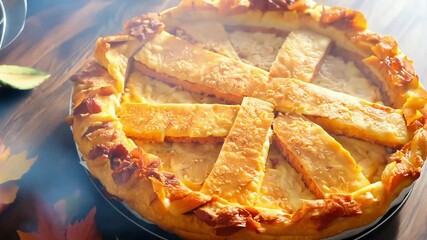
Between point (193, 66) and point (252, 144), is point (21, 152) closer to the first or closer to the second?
point (193, 66)

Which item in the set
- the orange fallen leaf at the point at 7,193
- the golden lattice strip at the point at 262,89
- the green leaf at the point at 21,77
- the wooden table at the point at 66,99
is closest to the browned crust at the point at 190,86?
the golden lattice strip at the point at 262,89

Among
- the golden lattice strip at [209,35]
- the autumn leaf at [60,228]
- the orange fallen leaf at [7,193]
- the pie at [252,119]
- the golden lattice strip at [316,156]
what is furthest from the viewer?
the golden lattice strip at [209,35]

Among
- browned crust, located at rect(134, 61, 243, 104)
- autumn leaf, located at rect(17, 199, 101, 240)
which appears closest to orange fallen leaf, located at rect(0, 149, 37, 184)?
autumn leaf, located at rect(17, 199, 101, 240)

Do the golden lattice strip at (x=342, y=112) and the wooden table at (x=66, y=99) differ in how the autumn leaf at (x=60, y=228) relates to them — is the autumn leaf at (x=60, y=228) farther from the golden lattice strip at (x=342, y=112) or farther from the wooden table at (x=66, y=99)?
the golden lattice strip at (x=342, y=112)

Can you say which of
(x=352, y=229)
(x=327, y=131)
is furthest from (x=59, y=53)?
(x=352, y=229)

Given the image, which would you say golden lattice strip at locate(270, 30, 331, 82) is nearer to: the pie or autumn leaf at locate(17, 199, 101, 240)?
the pie

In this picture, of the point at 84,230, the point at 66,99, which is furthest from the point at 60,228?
the point at 66,99

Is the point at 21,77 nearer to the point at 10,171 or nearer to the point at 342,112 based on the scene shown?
the point at 10,171

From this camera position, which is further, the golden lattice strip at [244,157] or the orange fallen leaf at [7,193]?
the orange fallen leaf at [7,193]

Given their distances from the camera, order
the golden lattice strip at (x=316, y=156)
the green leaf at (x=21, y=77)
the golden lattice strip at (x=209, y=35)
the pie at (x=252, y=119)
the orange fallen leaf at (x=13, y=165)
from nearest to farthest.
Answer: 1. the pie at (x=252, y=119)
2. the golden lattice strip at (x=316, y=156)
3. the orange fallen leaf at (x=13, y=165)
4. the golden lattice strip at (x=209, y=35)
5. the green leaf at (x=21, y=77)
